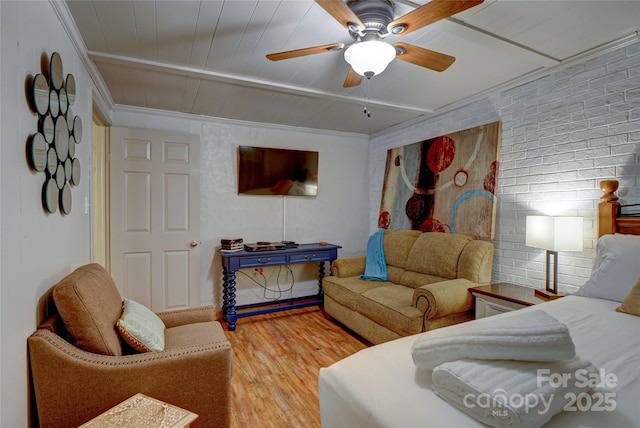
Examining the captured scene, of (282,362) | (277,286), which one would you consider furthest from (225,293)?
(282,362)

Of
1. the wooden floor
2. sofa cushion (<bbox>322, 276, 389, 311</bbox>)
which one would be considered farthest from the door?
Answer: sofa cushion (<bbox>322, 276, 389, 311</bbox>)

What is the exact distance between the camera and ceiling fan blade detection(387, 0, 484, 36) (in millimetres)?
1286

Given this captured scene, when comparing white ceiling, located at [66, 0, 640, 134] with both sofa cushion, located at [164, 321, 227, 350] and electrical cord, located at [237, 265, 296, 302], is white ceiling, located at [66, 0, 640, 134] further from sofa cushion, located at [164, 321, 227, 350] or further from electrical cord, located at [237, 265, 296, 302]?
electrical cord, located at [237, 265, 296, 302]

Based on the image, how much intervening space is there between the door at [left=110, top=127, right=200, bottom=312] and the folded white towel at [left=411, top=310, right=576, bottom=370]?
298cm

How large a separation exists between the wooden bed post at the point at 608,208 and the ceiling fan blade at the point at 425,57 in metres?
1.35

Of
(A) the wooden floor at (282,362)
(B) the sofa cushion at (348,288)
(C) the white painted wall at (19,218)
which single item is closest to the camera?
(C) the white painted wall at (19,218)

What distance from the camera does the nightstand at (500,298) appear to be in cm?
223

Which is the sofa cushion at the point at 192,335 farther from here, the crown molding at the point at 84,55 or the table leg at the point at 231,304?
the crown molding at the point at 84,55

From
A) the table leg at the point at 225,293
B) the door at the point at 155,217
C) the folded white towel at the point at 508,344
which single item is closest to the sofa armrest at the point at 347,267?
the table leg at the point at 225,293

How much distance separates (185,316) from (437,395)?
1.82m

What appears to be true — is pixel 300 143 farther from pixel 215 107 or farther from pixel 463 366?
pixel 463 366

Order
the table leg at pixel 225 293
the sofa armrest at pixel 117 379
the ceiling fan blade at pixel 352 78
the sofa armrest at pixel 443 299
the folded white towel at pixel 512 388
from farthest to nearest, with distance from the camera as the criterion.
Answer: the table leg at pixel 225 293, the sofa armrest at pixel 443 299, the ceiling fan blade at pixel 352 78, the sofa armrest at pixel 117 379, the folded white towel at pixel 512 388

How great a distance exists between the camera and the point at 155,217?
10.8 ft

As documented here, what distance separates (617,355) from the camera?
1137 mm
